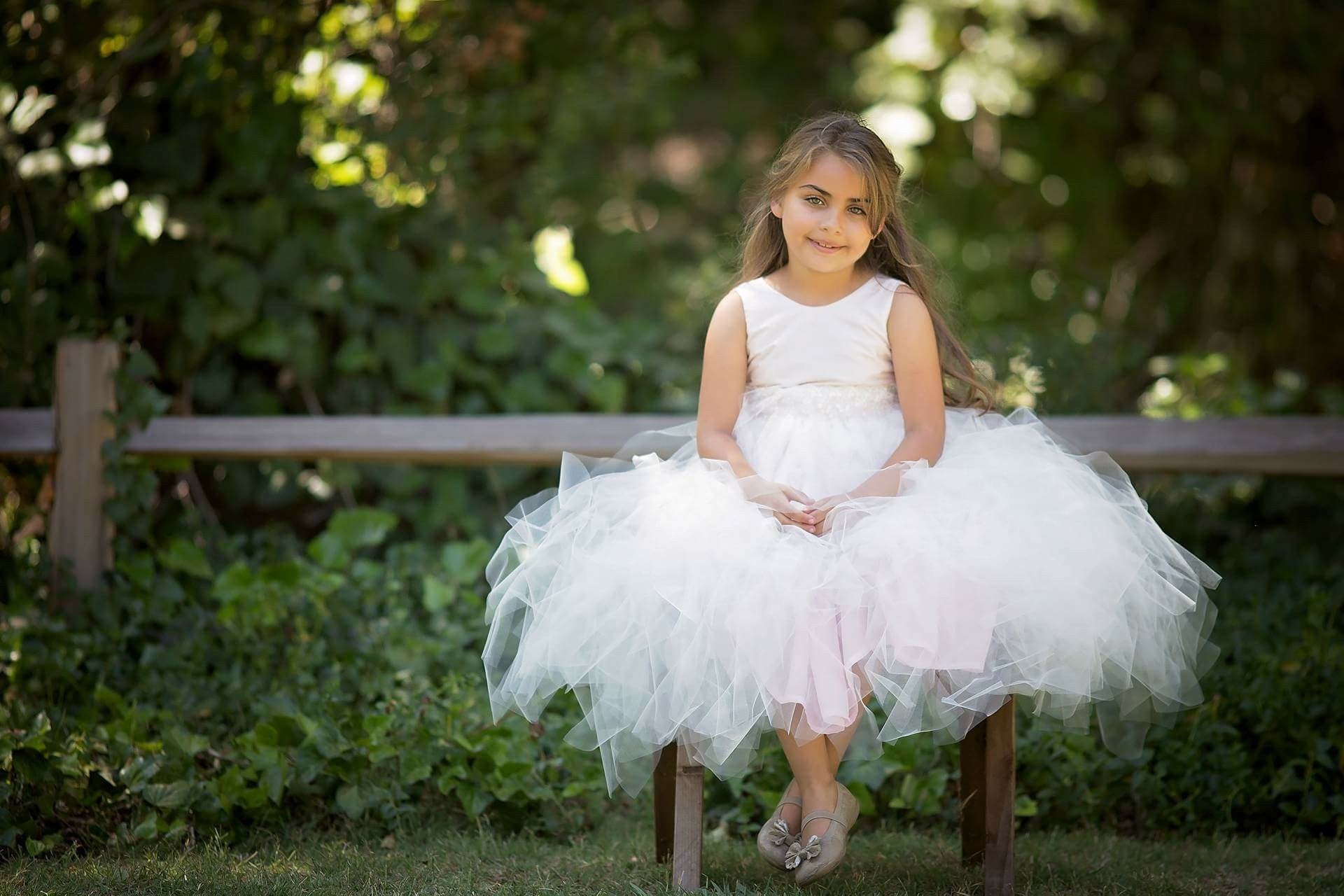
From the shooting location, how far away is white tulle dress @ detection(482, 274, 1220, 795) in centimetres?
208

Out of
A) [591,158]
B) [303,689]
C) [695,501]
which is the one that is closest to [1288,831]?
[695,501]

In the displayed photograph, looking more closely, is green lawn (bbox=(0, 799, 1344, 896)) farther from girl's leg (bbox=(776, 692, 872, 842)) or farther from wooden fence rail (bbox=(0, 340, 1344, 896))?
wooden fence rail (bbox=(0, 340, 1344, 896))

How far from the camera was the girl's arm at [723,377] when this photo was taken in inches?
101

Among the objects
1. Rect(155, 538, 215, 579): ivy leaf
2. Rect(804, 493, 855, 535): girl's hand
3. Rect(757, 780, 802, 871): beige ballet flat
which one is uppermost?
Rect(804, 493, 855, 535): girl's hand

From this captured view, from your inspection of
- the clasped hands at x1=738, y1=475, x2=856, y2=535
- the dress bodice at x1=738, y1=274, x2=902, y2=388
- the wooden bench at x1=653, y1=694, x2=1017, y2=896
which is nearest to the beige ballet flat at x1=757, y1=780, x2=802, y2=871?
the wooden bench at x1=653, y1=694, x2=1017, y2=896

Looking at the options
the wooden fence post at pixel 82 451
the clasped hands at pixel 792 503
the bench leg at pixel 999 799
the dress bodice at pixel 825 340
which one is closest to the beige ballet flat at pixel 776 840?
the bench leg at pixel 999 799

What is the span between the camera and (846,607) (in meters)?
2.10

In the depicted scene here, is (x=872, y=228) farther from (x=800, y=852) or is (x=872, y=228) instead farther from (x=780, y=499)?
(x=800, y=852)

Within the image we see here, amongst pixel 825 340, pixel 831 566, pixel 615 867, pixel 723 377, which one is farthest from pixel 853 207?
pixel 615 867

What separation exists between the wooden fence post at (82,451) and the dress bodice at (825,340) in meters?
1.99

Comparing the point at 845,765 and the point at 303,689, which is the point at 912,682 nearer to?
the point at 845,765

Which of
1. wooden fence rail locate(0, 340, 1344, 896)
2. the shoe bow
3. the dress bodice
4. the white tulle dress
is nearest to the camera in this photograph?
the white tulle dress

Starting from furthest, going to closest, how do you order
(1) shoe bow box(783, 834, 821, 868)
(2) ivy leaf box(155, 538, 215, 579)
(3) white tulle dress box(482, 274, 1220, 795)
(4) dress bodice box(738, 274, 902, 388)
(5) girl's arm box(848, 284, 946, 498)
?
(2) ivy leaf box(155, 538, 215, 579)
(4) dress bodice box(738, 274, 902, 388)
(5) girl's arm box(848, 284, 946, 498)
(1) shoe bow box(783, 834, 821, 868)
(3) white tulle dress box(482, 274, 1220, 795)

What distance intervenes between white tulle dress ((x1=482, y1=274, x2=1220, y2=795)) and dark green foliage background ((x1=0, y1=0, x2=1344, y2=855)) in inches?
27.2
